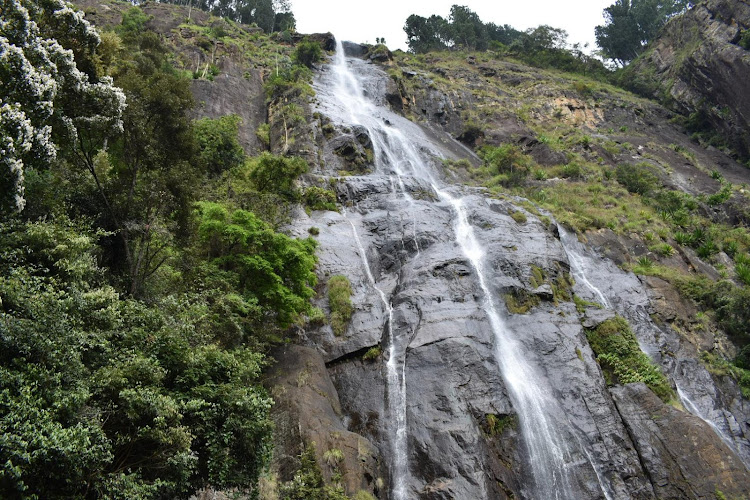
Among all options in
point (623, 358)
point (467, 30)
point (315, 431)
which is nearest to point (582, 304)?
point (623, 358)

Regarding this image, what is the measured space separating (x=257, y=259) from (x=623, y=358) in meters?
Result: 12.6

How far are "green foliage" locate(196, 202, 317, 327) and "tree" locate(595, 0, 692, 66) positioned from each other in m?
64.6

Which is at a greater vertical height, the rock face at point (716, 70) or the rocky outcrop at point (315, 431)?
the rock face at point (716, 70)

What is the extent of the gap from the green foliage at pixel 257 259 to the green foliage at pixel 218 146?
37.2ft

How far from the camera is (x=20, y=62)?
902 cm

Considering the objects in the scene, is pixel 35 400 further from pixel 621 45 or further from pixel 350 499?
pixel 621 45

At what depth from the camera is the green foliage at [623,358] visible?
15.5m

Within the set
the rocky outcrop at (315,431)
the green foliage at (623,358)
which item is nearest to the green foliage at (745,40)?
the green foliage at (623,358)

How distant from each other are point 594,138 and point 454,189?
19.9 meters

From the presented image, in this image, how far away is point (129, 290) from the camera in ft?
40.1

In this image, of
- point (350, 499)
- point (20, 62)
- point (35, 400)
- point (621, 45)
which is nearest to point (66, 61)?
point (20, 62)

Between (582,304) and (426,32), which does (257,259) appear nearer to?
(582,304)

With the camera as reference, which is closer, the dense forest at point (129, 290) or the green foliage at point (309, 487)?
the dense forest at point (129, 290)

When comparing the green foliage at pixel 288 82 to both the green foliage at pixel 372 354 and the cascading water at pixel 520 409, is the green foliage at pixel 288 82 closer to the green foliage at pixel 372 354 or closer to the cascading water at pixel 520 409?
the cascading water at pixel 520 409
